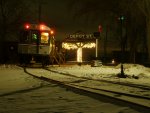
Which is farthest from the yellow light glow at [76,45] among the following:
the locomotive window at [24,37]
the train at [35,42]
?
the locomotive window at [24,37]

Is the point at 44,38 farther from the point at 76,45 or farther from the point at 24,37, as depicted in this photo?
the point at 76,45

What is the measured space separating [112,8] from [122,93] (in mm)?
27861

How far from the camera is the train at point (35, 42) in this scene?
40.2 m

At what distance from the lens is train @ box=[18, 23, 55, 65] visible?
132ft

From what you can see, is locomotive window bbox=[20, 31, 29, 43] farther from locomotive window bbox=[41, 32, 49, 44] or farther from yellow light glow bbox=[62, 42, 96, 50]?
yellow light glow bbox=[62, 42, 96, 50]

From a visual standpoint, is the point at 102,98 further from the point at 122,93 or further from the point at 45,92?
the point at 45,92

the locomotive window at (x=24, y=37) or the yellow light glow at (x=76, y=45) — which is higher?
the locomotive window at (x=24, y=37)

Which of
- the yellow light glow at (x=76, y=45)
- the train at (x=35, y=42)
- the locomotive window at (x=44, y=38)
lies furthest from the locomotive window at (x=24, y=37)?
the yellow light glow at (x=76, y=45)

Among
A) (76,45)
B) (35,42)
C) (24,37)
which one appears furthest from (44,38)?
(76,45)

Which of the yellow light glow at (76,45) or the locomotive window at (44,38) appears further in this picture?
the yellow light glow at (76,45)

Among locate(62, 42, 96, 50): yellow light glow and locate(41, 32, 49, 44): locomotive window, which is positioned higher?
locate(41, 32, 49, 44): locomotive window

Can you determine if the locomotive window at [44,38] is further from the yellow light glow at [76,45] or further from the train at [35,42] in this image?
the yellow light glow at [76,45]

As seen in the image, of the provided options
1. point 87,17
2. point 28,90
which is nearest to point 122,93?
point 28,90

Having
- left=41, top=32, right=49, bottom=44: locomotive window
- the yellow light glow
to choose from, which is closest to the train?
left=41, top=32, right=49, bottom=44: locomotive window
